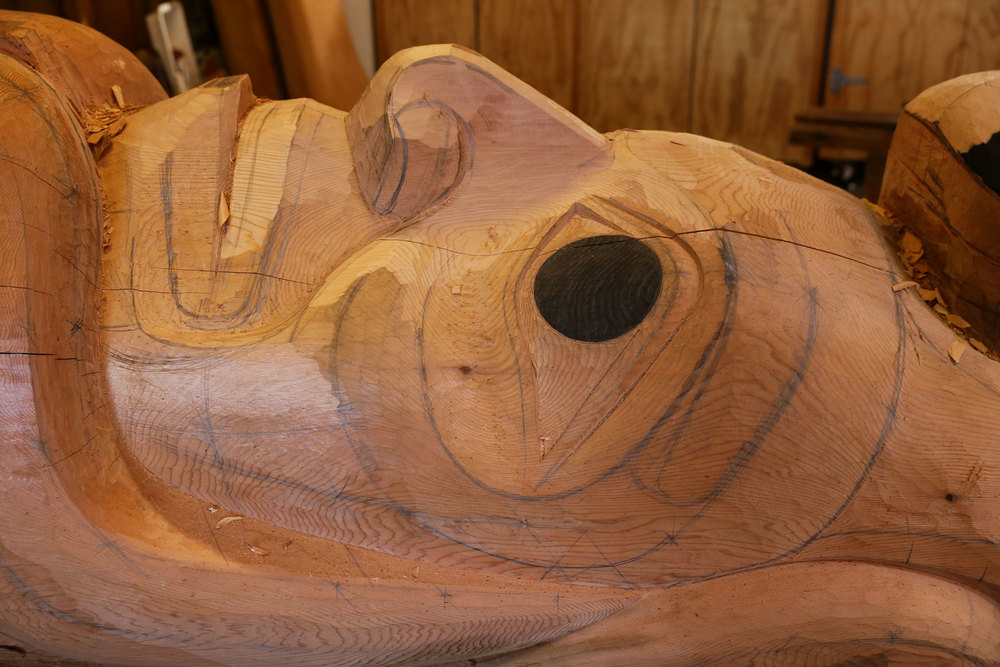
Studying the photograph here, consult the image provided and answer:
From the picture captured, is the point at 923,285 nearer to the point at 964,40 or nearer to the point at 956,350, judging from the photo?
the point at 956,350

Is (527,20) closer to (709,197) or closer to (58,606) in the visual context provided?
(709,197)

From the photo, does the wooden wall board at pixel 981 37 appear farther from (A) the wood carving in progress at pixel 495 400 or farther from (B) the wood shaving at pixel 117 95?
(B) the wood shaving at pixel 117 95

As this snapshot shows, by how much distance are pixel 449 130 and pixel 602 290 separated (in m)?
0.38

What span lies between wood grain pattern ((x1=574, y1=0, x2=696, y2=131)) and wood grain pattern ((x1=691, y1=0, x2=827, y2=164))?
0.06 meters

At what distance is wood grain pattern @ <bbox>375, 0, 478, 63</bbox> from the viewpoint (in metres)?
3.34

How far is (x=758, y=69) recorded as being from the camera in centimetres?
315

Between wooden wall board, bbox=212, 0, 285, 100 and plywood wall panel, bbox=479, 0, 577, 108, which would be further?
plywood wall panel, bbox=479, 0, 577, 108

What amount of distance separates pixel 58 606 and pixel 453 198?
2.86 ft

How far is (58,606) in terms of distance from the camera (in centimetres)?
121

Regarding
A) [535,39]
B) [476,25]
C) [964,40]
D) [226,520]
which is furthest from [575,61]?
[226,520]

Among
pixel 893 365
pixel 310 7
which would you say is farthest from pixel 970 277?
pixel 310 7

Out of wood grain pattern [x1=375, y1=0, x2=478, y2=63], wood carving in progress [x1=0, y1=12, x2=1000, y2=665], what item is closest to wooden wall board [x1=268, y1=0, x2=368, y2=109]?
wood grain pattern [x1=375, y1=0, x2=478, y2=63]

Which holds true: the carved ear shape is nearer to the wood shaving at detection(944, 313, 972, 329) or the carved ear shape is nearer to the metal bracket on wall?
the wood shaving at detection(944, 313, 972, 329)

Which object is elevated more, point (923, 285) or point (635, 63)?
point (635, 63)
